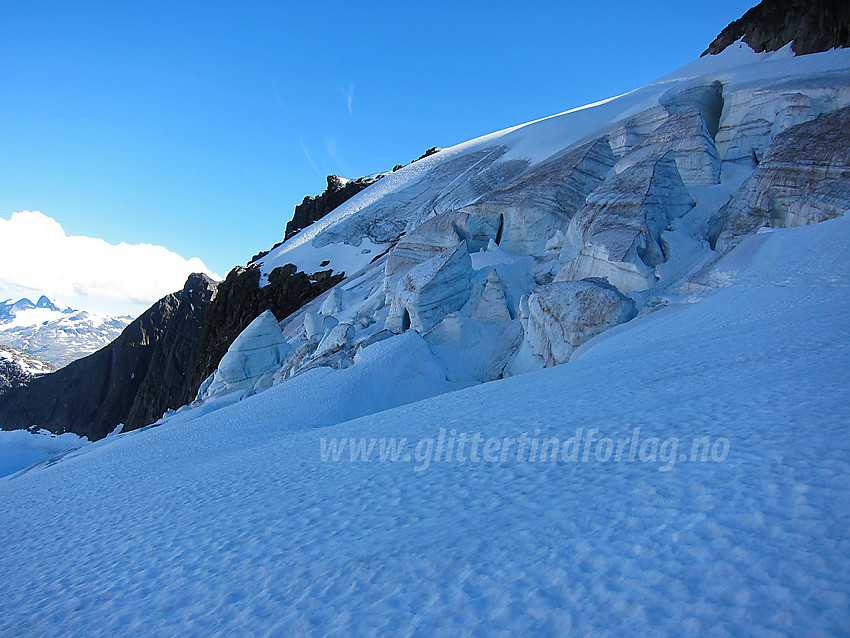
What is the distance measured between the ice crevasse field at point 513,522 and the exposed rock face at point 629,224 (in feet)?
20.4

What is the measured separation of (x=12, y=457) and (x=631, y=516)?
15322 mm

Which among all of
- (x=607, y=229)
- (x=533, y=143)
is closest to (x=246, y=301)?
(x=533, y=143)

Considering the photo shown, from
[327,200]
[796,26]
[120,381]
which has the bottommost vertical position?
[120,381]

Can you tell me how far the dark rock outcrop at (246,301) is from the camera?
3272cm

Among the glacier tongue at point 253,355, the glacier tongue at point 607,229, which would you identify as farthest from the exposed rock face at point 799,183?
the glacier tongue at point 253,355

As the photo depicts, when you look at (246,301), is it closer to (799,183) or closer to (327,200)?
(327,200)

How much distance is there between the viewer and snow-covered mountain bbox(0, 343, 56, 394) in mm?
53213

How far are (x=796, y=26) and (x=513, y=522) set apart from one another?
109 ft

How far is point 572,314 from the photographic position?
1009 cm

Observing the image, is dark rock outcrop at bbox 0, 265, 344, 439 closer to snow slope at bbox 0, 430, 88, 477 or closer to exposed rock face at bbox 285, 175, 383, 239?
exposed rock face at bbox 285, 175, 383, 239

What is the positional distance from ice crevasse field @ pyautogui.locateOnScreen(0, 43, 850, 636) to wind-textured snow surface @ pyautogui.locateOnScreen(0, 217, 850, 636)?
0.01 m

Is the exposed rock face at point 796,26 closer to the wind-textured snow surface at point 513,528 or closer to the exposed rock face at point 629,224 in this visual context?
the exposed rock face at point 629,224

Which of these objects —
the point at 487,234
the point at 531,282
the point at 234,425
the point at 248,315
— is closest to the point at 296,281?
the point at 248,315

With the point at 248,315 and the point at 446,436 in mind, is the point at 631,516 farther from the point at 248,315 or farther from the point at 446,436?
the point at 248,315
